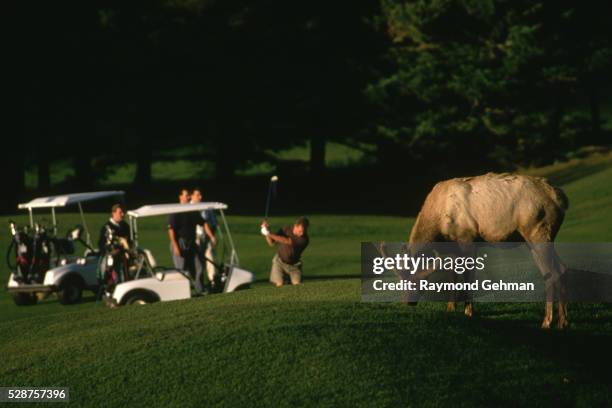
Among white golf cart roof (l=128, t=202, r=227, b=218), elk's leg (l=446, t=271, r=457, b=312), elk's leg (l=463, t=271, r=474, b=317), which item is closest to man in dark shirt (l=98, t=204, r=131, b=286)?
white golf cart roof (l=128, t=202, r=227, b=218)

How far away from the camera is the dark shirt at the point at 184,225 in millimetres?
23141

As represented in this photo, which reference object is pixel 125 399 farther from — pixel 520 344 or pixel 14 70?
pixel 14 70

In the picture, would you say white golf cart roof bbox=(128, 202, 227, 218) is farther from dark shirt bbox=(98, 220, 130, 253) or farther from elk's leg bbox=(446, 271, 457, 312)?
elk's leg bbox=(446, 271, 457, 312)

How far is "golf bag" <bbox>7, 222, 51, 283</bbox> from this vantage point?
83.7 feet

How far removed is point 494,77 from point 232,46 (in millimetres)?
11959

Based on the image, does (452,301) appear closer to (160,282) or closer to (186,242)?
(160,282)

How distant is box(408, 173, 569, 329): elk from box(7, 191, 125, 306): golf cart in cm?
1153

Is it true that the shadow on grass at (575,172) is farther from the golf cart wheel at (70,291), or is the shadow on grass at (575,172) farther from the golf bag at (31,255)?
the golf cart wheel at (70,291)

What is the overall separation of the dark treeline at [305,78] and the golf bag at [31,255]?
26.0 meters

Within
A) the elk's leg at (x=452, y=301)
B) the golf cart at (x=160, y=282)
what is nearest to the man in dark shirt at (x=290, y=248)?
the golf cart at (x=160, y=282)

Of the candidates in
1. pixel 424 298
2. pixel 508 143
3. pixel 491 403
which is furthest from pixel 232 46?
pixel 491 403

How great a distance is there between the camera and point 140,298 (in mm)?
21906

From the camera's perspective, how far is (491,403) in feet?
39.5

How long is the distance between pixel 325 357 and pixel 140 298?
9340 millimetres
